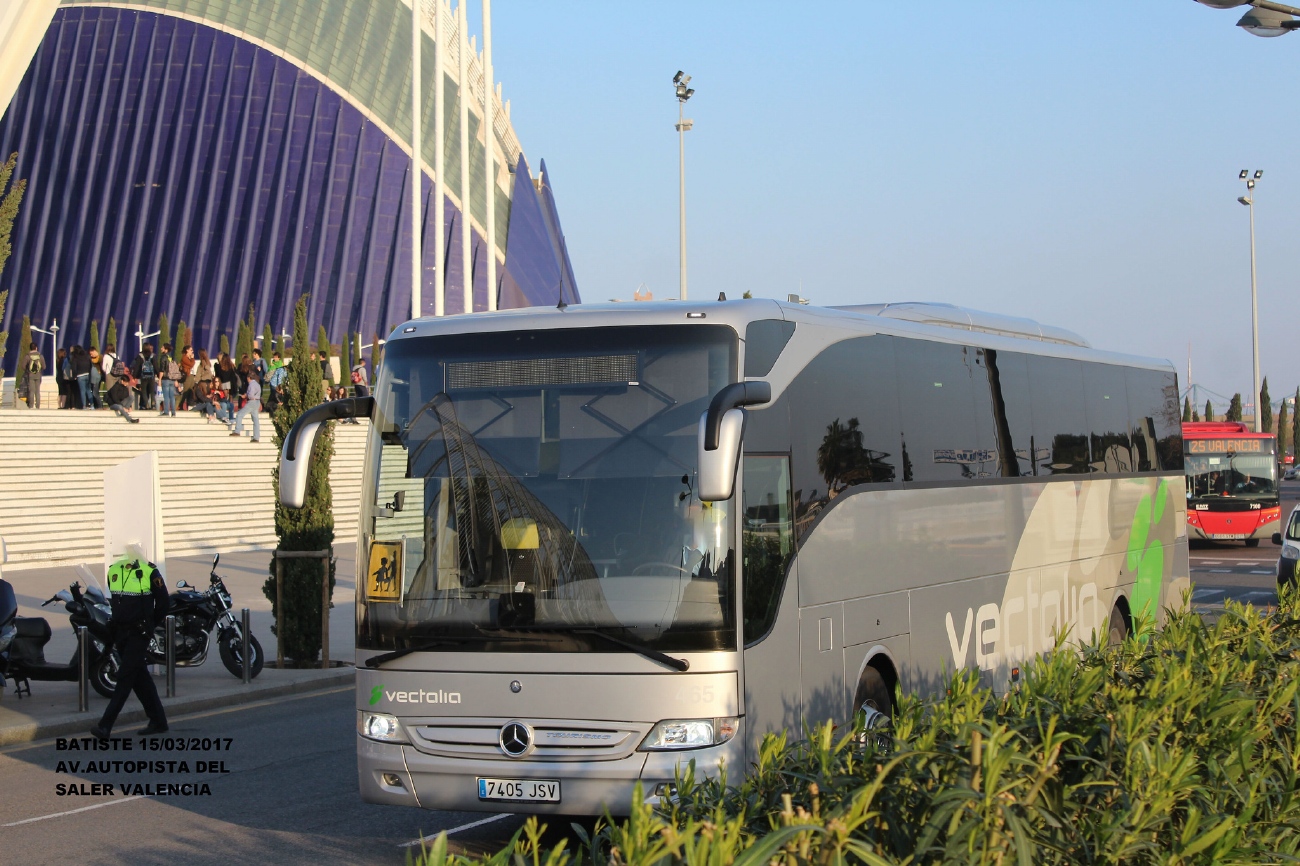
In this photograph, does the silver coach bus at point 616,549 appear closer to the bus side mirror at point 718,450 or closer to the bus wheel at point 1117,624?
the bus side mirror at point 718,450

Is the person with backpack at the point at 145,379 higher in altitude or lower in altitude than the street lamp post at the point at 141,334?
lower

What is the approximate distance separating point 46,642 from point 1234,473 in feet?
99.6

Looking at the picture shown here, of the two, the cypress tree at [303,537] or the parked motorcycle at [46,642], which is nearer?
the parked motorcycle at [46,642]

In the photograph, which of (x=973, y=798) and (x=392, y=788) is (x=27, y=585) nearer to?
(x=392, y=788)

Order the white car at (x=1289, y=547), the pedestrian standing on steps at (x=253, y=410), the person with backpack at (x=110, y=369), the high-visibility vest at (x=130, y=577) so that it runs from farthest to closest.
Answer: the pedestrian standing on steps at (x=253, y=410), the person with backpack at (x=110, y=369), the white car at (x=1289, y=547), the high-visibility vest at (x=130, y=577)

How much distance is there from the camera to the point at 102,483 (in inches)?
1140

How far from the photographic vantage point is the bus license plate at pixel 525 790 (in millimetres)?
6828

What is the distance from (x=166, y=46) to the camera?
72625mm

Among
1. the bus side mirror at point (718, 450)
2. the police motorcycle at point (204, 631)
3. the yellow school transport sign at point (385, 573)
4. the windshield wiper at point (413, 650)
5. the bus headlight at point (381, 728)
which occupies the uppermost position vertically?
the bus side mirror at point (718, 450)

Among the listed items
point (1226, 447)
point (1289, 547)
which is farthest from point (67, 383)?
point (1226, 447)

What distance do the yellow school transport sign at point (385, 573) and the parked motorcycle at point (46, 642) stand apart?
6.43 metres

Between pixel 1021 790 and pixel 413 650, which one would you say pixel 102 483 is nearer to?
pixel 413 650

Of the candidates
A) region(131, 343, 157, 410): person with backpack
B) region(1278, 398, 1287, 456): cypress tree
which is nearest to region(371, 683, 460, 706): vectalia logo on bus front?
region(131, 343, 157, 410): person with backpack

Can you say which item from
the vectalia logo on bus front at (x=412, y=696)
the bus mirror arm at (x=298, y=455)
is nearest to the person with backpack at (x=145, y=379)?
the bus mirror arm at (x=298, y=455)
